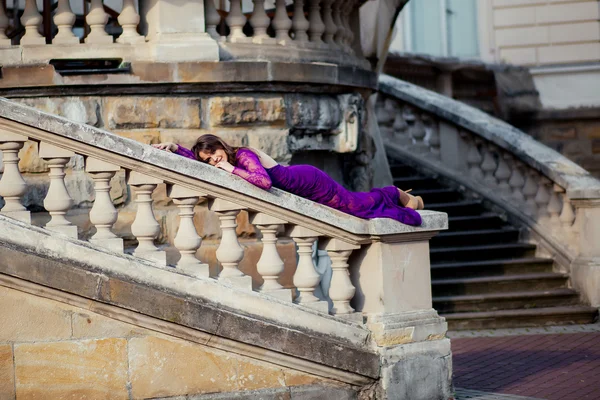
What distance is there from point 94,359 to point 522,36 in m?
13.4

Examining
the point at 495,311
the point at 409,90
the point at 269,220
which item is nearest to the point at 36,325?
the point at 269,220

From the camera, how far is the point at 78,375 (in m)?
6.15

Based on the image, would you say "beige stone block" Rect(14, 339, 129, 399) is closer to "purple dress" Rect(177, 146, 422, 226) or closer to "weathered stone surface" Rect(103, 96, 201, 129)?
"purple dress" Rect(177, 146, 422, 226)

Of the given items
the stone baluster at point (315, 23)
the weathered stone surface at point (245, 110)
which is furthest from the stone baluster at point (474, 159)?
the weathered stone surface at point (245, 110)

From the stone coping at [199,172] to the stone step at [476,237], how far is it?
4777 millimetres

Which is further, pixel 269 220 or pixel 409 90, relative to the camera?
pixel 409 90

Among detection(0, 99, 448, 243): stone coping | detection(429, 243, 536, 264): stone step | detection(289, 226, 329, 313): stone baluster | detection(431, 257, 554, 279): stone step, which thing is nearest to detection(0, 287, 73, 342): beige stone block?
detection(0, 99, 448, 243): stone coping

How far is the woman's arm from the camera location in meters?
6.50

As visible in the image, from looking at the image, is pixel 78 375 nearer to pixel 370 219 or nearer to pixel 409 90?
pixel 370 219

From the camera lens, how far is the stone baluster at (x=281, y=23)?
8109mm

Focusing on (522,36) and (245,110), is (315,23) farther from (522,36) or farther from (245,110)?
(522,36)

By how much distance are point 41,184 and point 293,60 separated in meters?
2.02

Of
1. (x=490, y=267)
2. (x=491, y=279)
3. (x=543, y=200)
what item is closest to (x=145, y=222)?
(x=491, y=279)

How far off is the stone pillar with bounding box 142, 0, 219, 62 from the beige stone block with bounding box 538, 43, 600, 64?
36.9 ft
